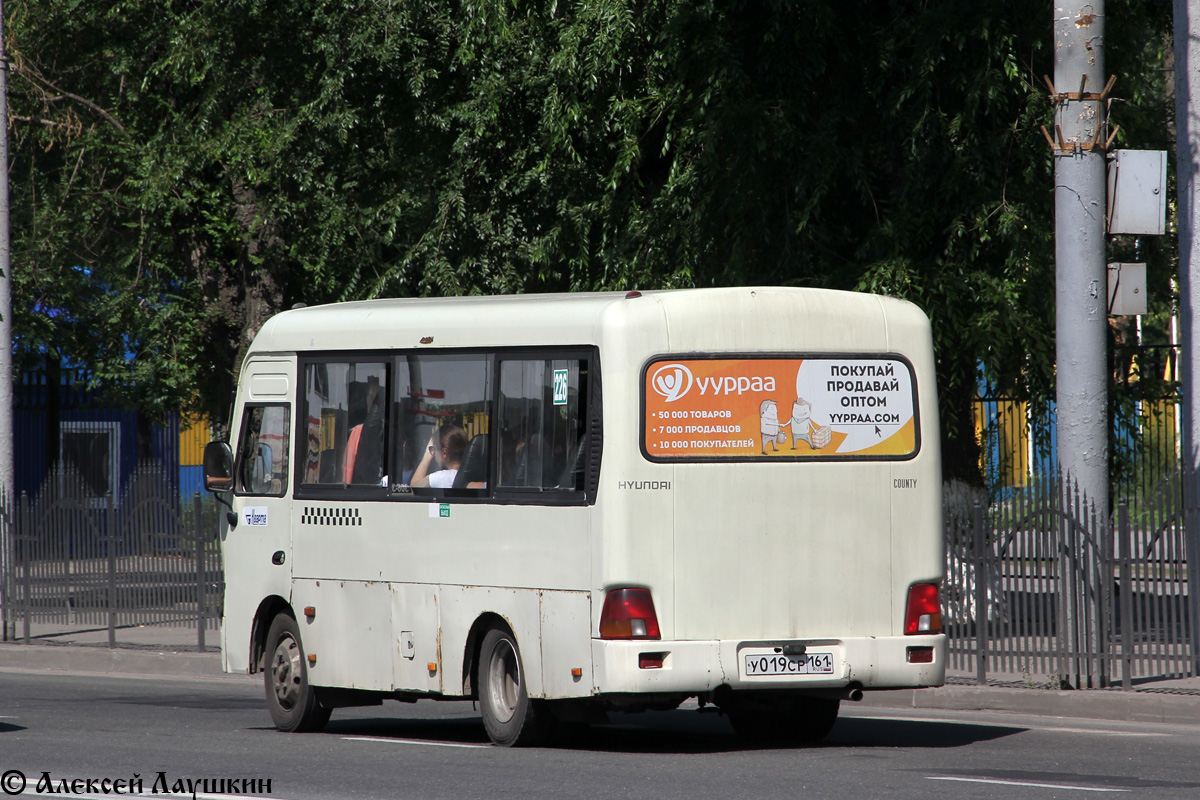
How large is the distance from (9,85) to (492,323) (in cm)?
1537

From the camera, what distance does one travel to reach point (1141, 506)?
→ 13391mm

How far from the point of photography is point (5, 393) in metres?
19.1

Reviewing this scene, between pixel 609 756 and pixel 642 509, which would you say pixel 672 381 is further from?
pixel 609 756

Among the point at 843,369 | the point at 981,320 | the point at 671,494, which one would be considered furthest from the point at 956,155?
the point at 671,494

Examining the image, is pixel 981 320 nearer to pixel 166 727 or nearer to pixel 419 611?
pixel 419 611

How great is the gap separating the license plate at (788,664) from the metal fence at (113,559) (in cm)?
882

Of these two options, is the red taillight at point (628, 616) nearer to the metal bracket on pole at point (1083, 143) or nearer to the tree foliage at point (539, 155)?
the metal bracket on pole at point (1083, 143)

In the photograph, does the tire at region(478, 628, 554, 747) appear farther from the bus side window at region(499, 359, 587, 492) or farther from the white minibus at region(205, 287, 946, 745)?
the bus side window at region(499, 359, 587, 492)

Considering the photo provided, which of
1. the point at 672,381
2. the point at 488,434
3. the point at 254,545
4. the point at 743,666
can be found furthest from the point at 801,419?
the point at 254,545

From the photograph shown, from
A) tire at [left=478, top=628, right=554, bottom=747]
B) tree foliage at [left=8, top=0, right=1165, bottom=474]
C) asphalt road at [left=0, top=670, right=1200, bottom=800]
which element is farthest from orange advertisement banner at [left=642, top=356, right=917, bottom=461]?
tree foliage at [left=8, top=0, right=1165, bottom=474]

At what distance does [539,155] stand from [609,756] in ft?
33.0

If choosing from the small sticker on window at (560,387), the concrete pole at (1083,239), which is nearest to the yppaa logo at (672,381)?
the small sticker on window at (560,387)

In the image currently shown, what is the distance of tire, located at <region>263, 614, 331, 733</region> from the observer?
12.0 meters

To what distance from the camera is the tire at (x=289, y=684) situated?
12.0m
